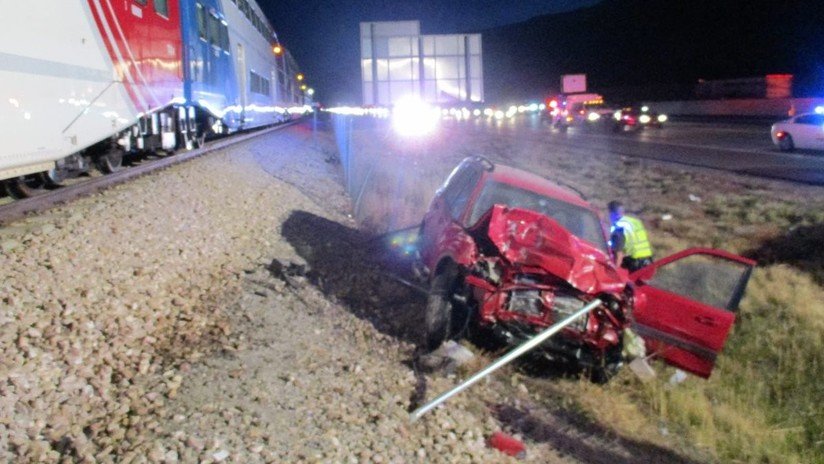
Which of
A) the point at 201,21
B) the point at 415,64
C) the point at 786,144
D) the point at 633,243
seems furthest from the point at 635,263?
the point at 415,64

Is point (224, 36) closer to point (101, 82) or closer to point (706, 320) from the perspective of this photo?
point (101, 82)

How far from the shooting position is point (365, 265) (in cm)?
998

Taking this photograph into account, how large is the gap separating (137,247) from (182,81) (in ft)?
31.3

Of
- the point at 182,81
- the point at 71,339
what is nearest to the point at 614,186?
the point at 182,81

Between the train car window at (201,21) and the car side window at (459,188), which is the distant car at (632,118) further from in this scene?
the car side window at (459,188)

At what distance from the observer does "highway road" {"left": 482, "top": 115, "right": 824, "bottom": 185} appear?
827 inches

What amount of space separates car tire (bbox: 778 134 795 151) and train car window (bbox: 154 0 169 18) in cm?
1914

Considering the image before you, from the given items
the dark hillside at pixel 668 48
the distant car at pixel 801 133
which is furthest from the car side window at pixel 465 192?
the dark hillside at pixel 668 48

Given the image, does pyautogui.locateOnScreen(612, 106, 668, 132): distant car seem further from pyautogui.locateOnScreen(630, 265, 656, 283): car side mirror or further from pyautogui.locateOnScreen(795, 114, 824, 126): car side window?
pyautogui.locateOnScreen(630, 265, 656, 283): car side mirror

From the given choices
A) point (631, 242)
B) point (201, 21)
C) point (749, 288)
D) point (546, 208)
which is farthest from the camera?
point (201, 21)

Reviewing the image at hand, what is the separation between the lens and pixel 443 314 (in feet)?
22.4

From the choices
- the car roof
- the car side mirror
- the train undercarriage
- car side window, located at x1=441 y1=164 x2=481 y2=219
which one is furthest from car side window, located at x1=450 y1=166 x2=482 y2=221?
the train undercarriage

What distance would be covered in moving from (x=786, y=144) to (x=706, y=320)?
A: 21419 millimetres

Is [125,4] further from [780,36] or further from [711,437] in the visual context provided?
[780,36]
